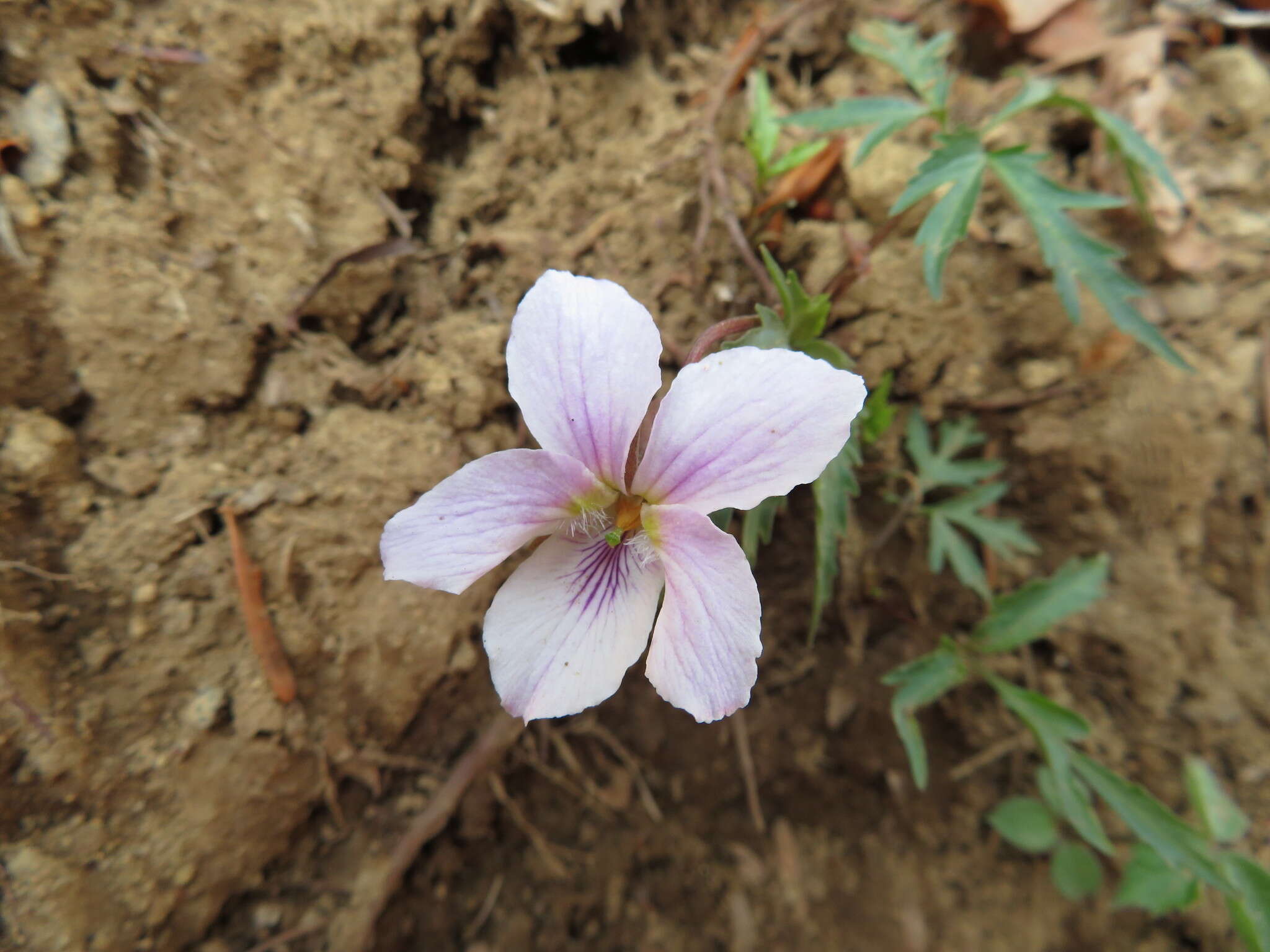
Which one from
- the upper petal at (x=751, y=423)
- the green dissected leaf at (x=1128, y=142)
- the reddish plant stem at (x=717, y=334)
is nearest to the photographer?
the upper petal at (x=751, y=423)

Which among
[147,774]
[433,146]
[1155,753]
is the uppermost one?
[433,146]

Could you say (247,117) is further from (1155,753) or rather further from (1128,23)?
(1155,753)

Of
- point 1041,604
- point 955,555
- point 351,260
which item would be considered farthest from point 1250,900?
point 351,260

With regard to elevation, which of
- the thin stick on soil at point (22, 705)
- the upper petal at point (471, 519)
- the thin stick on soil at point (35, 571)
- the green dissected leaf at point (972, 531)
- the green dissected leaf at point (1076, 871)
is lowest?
the green dissected leaf at point (1076, 871)

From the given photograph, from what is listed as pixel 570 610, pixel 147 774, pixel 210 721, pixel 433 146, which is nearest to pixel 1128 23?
A: pixel 433 146

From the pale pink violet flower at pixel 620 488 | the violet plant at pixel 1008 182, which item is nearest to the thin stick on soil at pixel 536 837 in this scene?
the pale pink violet flower at pixel 620 488

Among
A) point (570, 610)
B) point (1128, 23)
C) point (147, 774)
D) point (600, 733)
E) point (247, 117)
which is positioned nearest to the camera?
point (570, 610)

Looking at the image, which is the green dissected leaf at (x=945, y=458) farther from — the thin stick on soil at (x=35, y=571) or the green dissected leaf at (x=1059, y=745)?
the thin stick on soil at (x=35, y=571)
